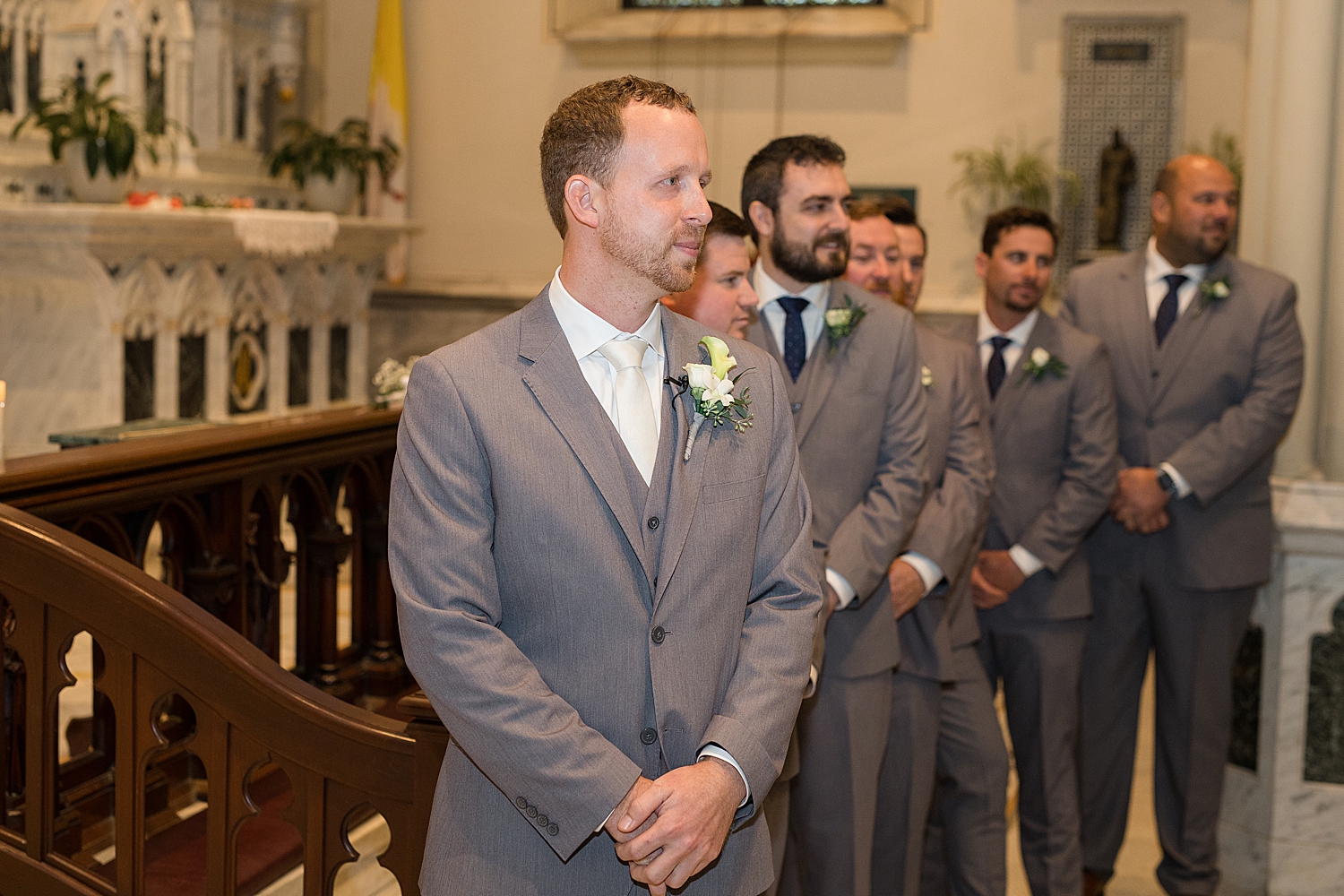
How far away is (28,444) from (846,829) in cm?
599

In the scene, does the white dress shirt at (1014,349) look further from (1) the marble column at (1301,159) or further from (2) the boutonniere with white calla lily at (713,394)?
(2) the boutonniere with white calla lily at (713,394)

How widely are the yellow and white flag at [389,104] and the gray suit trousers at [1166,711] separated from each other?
727 cm

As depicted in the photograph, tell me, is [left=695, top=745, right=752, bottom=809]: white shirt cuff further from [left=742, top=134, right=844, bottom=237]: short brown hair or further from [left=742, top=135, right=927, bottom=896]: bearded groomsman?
[left=742, top=134, right=844, bottom=237]: short brown hair

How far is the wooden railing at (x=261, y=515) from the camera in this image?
3.25m

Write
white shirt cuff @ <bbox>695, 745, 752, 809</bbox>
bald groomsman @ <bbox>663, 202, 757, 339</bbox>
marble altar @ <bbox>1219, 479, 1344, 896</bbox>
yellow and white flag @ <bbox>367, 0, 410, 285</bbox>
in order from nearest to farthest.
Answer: white shirt cuff @ <bbox>695, 745, 752, 809</bbox> → bald groomsman @ <bbox>663, 202, 757, 339</bbox> → marble altar @ <bbox>1219, 479, 1344, 896</bbox> → yellow and white flag @ <bbox>367, 0, 410, 285</bbox>

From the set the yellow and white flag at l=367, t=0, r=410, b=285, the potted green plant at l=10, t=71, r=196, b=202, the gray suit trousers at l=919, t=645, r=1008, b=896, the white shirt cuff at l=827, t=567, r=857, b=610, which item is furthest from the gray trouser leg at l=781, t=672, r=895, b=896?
the yellow and white flag at l=367, t=0, r=410, b=285

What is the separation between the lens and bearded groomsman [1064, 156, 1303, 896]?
4242mm

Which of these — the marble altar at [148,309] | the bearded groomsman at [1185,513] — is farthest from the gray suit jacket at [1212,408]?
the marble altar at [148,309]

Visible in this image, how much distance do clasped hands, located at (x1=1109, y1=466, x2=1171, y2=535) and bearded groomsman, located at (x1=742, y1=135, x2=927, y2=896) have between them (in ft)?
4.21

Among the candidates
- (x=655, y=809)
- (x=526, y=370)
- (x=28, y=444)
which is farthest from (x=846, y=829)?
(x=28, y=444)

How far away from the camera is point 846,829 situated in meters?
3.21

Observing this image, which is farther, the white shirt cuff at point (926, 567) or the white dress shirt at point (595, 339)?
the white shirt cuff at point (926, 567)

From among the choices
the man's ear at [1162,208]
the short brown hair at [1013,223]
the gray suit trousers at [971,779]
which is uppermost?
the man's ear at [1162,208]

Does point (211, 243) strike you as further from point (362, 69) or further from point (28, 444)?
point (362, 69)
